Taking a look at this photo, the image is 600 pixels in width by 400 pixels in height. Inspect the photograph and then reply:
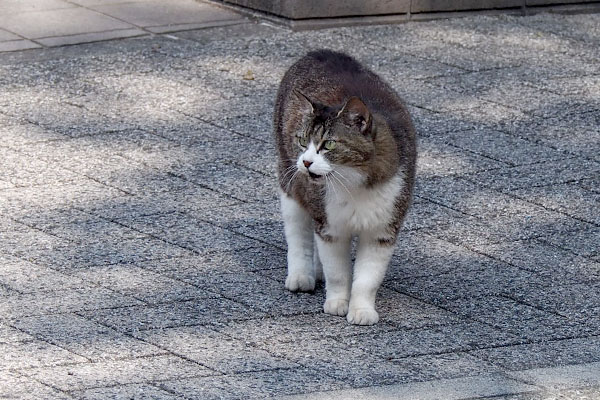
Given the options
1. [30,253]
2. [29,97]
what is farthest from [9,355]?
[29,97]

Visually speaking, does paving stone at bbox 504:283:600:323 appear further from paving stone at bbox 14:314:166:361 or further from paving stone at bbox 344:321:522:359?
paving stone at bbox 14:314:166:361

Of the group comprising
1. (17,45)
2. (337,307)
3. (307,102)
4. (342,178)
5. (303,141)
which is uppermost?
(307,102)

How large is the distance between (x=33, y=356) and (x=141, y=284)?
30.2 inches

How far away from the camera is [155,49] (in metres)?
8.00

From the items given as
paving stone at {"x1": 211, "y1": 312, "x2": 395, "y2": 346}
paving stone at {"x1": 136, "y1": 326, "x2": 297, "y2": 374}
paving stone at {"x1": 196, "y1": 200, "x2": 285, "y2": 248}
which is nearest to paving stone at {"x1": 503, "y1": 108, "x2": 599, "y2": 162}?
paving stone at {"x1": 196, "y1": 200, "x2": 285, "y2": 248}

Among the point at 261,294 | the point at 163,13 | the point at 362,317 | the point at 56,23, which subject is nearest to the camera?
the point at 362,317

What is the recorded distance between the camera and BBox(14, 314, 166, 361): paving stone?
4.41 m

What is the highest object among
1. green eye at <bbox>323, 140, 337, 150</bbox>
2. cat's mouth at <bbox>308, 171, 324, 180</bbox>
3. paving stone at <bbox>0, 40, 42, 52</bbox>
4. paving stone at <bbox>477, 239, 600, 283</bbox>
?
green eye at <bbox>323, 140, 337, 150</bbox>

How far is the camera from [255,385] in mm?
4195

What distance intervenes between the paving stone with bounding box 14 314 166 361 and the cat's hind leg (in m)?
0.82

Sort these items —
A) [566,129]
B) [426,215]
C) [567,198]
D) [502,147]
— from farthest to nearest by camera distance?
[566,129], [502,147], [567,198], [426,215]

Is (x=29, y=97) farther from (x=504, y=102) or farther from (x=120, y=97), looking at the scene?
(x=504, y=102)

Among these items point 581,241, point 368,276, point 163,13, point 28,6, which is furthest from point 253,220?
point 28,6

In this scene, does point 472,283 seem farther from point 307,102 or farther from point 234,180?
point 234,180
